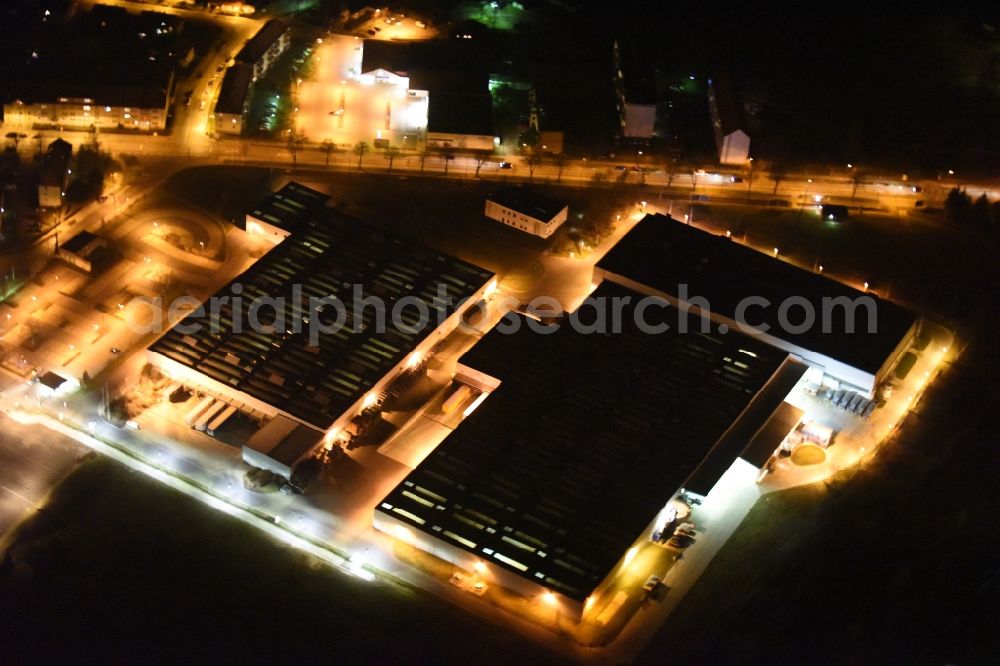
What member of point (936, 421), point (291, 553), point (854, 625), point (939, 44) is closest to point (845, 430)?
point (936, 421)

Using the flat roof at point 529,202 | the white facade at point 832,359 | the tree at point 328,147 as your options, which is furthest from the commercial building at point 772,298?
the tree at point 328,147

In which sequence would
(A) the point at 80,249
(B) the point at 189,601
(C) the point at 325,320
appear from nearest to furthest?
(B) the point at 189,601
(C) the point at 325,320
(A) the point at 80,249

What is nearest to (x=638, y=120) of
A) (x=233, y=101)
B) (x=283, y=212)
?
(x=283, y=212)

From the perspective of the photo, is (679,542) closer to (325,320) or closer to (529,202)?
(325,320)

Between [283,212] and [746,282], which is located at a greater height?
[746,282]

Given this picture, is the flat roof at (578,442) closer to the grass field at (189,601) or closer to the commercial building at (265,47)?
the grass field at (189,601)
